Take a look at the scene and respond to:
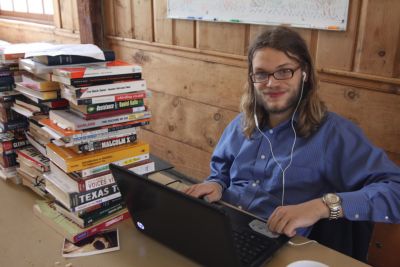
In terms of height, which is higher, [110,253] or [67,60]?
[67,60]

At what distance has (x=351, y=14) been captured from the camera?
177cm

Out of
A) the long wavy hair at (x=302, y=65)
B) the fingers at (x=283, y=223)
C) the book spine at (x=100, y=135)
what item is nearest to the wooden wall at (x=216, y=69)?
the long wavy hair at (x=302, y=65)

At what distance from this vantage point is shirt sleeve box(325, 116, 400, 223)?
1143mm

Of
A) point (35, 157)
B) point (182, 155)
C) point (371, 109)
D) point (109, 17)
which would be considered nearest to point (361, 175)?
point (371, 109)

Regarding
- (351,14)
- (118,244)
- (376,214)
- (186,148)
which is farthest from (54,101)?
(186,148)

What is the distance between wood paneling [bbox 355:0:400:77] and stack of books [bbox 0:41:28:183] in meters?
1.41

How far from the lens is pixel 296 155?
1.37 meters

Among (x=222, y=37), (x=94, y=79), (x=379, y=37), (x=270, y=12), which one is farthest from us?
(x=222, y=37)

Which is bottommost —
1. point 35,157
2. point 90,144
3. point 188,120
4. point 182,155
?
point 182,155

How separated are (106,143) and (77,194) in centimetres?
19

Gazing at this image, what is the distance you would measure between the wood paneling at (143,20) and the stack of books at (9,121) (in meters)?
1.32

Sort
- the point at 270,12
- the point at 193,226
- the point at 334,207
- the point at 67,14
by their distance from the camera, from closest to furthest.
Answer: the point at 193,226 < the point at 334,207 < the point at 270,12 < the point at 67,14

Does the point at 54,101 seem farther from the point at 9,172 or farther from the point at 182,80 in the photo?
the point at 182,80

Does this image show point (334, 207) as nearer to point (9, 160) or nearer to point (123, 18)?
point (9, 160)
